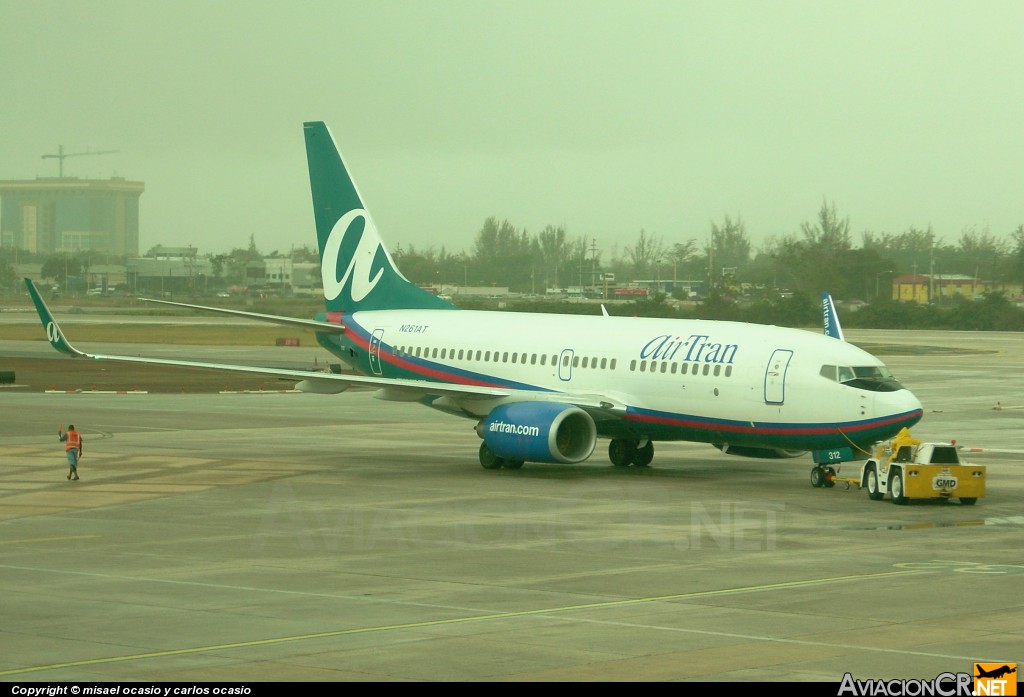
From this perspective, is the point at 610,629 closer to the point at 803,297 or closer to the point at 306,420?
the point at 306,420

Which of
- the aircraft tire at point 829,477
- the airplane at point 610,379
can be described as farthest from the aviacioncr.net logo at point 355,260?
the aircraft tire at point 829,477

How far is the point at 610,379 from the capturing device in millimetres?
35281

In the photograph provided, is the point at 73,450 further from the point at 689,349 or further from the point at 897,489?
the point at 897,489

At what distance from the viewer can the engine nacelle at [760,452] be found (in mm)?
34062

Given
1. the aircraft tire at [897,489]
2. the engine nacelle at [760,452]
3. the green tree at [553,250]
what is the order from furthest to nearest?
the green tree at [553,250], the engine nacelle at [760,452], the aircraft tire at [897,489]

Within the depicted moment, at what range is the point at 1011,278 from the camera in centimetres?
13575

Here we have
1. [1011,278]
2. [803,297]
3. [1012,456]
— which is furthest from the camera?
[1011,278]

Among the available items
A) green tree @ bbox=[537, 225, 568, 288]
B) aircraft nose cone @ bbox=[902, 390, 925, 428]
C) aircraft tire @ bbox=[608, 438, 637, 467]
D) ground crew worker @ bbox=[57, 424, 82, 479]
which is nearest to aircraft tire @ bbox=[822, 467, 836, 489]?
aircraft nose cone @ bbox=[902, 390, 925, 428]

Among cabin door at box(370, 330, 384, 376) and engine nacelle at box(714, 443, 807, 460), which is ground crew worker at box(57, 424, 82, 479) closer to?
cabin door at box(370, 330, 384, 376)

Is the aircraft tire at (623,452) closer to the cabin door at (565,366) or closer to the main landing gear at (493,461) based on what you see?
the cabin door at (565,366)

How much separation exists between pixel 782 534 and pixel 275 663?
12.7m

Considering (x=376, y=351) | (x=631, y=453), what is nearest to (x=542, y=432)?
(x=631, y=453)

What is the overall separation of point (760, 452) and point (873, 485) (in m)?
4.47

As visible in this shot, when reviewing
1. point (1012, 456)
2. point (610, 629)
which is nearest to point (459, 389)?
point (1012, 456)
